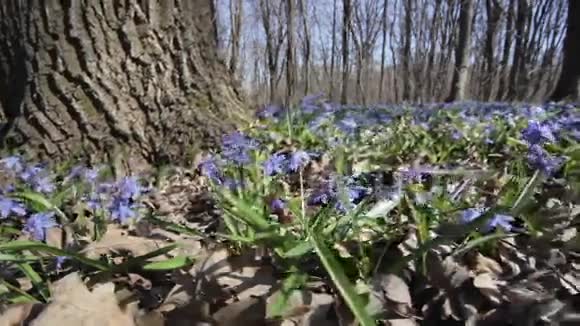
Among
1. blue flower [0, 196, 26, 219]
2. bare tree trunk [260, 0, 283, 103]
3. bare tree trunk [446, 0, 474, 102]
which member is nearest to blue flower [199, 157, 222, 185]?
blue flower [0, 196, 26, 219]

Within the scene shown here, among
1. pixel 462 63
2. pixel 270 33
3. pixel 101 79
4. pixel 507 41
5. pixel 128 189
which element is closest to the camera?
pixel 128 189

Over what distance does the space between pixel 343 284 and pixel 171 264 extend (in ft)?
1.12

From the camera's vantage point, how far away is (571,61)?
6.67 m

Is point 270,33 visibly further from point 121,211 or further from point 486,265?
point 486,265

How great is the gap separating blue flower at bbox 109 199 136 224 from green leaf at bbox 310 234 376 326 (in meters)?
0.59

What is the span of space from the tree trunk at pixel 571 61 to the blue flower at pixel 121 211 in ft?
21.2

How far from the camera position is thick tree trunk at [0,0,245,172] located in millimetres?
2186

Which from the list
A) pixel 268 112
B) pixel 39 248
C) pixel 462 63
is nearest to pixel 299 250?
pixel 39 248

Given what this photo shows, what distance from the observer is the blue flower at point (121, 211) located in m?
1.27

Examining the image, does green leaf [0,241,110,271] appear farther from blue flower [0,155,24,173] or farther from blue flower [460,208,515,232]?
blue flower [0,155,24,173]

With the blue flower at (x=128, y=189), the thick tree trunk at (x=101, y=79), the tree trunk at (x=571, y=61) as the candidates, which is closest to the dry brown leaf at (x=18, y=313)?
the blue flower at (x=128, y=189)

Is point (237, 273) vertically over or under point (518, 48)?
under

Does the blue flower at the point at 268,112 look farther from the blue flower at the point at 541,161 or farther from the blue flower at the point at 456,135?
the blue flower at the point at 541,161

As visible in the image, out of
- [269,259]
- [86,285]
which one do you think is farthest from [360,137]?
[86,285]
